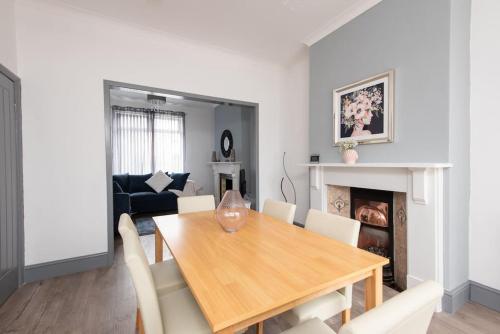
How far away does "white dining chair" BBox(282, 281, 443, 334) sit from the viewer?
1.60 ft

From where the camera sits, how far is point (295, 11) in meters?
2.48

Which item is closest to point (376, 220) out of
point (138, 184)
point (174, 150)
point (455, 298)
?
point (455, 298)

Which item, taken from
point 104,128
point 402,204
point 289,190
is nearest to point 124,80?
point 104,128

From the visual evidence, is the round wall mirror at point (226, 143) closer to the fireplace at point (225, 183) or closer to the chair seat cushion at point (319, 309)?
the fireplace at point (225, 183)

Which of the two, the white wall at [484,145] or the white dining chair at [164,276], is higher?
the white wall at [484,145]

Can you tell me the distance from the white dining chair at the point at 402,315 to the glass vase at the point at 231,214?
1009mm

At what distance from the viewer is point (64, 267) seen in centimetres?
239

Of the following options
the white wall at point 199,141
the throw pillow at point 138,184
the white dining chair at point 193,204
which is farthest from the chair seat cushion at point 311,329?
the white wall at point 199,141

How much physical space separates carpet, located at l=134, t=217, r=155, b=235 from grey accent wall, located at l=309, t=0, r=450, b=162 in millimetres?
3096

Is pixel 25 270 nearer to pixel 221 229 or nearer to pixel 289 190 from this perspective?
pixel 221 229

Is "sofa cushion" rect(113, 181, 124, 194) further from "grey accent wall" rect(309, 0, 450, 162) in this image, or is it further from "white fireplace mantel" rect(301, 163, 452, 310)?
"white fireplace mantel" rect(301, 163, 452, 310)

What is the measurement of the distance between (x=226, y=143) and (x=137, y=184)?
232cm

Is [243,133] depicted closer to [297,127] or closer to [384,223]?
A: [297,127]

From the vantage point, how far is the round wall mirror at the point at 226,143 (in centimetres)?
579
